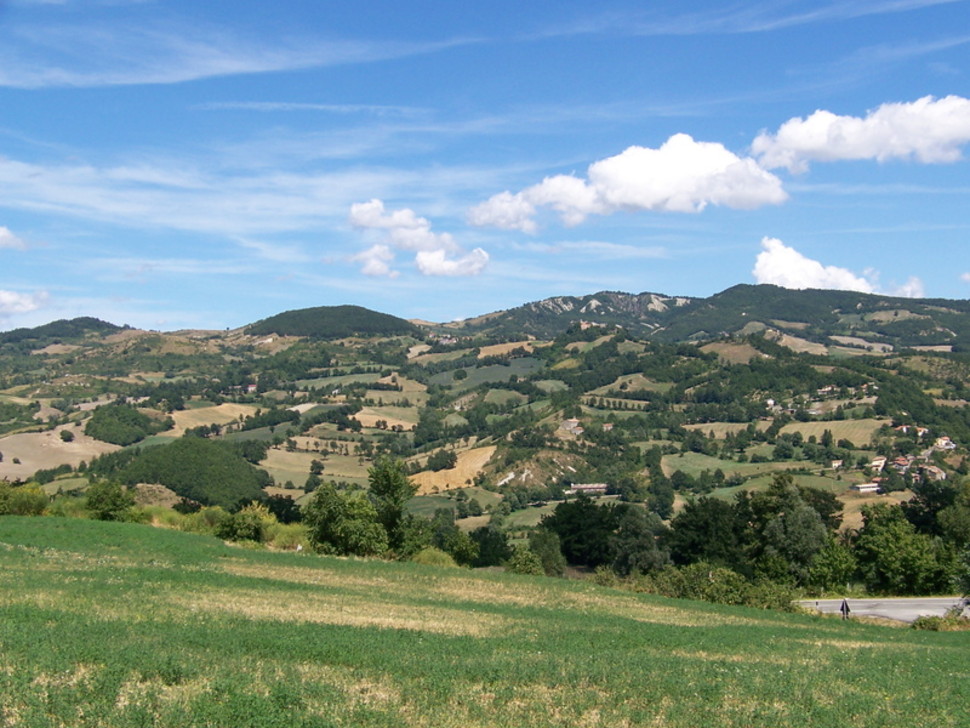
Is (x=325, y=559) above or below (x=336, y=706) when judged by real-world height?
below

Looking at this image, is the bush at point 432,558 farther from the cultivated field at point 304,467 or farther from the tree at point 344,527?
the cultivated field at point 304,467

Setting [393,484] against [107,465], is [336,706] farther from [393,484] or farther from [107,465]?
[107,465]

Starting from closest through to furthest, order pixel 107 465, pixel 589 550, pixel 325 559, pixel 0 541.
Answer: pixel 0 541 → pixel 325 559 → pixel 589 550 → pixel 107 465

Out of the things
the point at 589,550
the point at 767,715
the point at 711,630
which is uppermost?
the point at 767,715

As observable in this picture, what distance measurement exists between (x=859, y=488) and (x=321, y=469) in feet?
346

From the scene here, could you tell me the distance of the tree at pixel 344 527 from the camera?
60.8m

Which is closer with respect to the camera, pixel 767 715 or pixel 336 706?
pixel 336 706

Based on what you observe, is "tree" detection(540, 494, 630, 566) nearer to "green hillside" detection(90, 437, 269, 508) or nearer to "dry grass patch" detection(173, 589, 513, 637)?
"dry grass patch" detection(173, 589, 513, 637)

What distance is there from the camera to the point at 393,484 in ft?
210

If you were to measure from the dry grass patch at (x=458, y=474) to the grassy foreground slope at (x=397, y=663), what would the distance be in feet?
422

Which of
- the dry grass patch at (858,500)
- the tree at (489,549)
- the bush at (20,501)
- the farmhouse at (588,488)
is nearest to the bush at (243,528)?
the bush at (20,501)

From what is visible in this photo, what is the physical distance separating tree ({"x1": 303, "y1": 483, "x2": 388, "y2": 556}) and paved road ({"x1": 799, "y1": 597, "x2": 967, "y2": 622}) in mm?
31035

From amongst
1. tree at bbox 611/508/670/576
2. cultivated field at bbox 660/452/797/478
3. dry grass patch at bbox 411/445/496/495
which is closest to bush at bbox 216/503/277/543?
tree at bbox 611/508/670/576

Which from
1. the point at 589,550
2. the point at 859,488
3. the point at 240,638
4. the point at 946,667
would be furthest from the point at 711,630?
the point at 859,488
